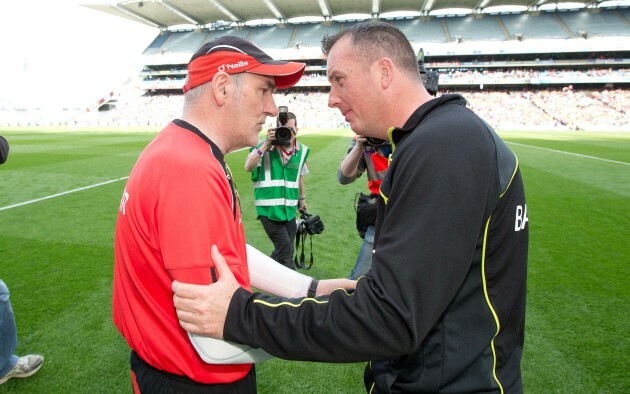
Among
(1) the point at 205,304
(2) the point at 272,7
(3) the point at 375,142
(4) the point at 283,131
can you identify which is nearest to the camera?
(1) the point at 205,304

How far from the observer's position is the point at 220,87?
1.58m

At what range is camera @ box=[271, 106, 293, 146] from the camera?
4.69 m

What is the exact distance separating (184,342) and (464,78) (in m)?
57.9

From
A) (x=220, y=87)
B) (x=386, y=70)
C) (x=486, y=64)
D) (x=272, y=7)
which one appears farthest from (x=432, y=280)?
(x=272, y=7)

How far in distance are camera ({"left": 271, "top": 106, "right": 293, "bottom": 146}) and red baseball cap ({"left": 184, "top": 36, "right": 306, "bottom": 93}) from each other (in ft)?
10.1

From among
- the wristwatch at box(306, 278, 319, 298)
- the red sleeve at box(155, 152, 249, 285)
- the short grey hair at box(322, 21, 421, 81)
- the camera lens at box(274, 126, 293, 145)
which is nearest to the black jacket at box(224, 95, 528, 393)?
the red sleeve at box(155, 152, 249, 285)

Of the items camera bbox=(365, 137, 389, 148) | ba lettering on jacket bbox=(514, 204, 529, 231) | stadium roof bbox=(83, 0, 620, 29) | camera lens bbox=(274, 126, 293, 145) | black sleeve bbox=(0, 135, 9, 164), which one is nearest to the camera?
ba lettering on jacket bbox=(514, 204, 529, 231)

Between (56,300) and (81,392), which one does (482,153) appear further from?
(56,300)

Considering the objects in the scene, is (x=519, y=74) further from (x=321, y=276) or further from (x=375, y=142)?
(x=375, y=142)

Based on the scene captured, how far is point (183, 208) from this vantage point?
1.26 m

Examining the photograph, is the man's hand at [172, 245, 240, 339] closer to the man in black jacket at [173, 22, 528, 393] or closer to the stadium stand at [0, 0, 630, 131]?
the man in black jacket at [173, 22, 528, 393]

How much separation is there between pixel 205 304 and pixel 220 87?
33.3 inches

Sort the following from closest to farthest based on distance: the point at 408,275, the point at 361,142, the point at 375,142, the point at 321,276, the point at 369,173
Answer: the point at 408,275 < the point at 375,142 < the point at 361,142 < the point at 369,173 < the point at 321,276

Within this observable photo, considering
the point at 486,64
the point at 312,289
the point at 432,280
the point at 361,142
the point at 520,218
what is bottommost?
the point at 312,289
